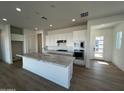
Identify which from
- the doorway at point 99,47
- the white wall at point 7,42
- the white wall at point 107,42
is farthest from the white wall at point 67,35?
the white wall at point 7,42

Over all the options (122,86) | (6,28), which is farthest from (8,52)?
(122,86)

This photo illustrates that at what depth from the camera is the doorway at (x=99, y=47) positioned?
654cm

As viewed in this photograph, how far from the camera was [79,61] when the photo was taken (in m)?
4.86

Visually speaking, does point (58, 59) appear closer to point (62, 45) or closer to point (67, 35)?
Answer: point (67, 35)

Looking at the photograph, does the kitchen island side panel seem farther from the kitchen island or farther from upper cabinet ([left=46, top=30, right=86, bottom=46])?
upper cabinet ([left=46, top=30, right=86, bottom=46])

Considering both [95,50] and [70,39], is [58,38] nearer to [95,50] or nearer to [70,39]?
[70,39]

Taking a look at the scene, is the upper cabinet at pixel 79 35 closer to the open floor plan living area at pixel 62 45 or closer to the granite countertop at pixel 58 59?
the open floor plan living area at pixel 62 45

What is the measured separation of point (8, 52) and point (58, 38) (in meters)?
3.77

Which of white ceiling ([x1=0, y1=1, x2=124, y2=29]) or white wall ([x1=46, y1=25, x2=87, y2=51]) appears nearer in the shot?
white ceiling ([x1=0, y1=1, x2=124, y2=29])

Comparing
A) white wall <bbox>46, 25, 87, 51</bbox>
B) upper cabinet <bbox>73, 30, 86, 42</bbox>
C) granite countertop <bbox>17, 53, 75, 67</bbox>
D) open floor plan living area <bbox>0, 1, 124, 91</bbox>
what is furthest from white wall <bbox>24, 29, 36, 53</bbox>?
upper cabinet <bbox>73, 30, 86, 42</bbox>

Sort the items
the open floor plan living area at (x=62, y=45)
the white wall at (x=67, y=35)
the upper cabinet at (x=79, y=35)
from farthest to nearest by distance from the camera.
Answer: the white wall at (x=67, y=35) < the upper cabinet at (x=79, y=35) < the open floor plan living area at (x=62, y=45)

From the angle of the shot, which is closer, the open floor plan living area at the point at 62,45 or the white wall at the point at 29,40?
the open floor plan living area at the point at 62,45

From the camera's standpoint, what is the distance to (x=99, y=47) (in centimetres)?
671

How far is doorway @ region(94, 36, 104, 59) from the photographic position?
654 centimetres
